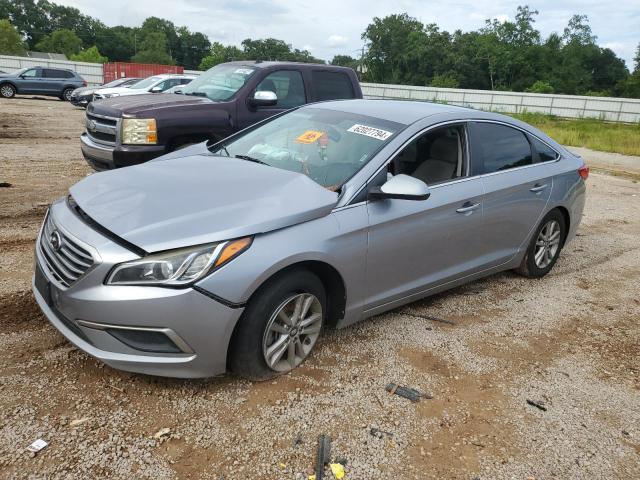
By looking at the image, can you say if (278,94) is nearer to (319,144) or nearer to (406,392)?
(319,144)

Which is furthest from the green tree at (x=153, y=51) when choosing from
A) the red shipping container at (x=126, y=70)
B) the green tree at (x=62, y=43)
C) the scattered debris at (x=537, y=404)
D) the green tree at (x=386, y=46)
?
the scattered debris at (x=537, y=404)

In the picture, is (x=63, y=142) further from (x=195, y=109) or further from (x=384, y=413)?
(x=384, y=413)

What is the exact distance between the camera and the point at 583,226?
300 inches

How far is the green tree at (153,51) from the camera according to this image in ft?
331

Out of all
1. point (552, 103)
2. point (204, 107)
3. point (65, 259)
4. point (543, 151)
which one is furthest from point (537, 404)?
point (552, 103)

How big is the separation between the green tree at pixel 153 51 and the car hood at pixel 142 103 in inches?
4031

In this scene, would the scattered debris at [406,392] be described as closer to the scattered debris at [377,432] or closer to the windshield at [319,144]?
the scattered debris at [377,432]

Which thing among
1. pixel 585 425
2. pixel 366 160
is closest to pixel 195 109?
pixel 366 160

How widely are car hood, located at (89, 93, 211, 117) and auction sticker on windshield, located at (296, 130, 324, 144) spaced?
294 centimetres

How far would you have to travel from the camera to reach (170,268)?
2643 mm

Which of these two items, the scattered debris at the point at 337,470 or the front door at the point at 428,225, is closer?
the scattered debris at the point at 337,470

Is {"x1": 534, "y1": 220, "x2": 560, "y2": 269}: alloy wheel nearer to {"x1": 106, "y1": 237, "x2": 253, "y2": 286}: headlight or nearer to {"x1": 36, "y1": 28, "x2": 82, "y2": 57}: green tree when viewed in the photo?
{"x1": 106, "y1": 237, "x2": 253, "y2": 286}: headlight

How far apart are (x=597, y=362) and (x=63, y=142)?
466 inches

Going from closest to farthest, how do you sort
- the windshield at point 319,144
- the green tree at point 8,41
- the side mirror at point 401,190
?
the side mirror at point 401,190
the windshield at point 319,144
the green tree at point 8,41
